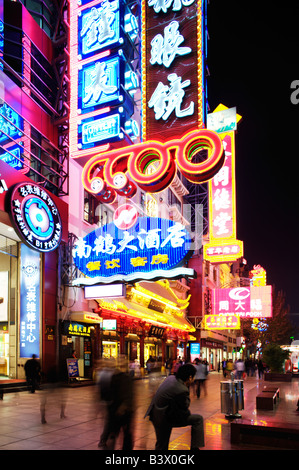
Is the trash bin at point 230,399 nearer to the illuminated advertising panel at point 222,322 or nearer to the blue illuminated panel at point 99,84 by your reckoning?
the blue illuminated panel at point 99,84

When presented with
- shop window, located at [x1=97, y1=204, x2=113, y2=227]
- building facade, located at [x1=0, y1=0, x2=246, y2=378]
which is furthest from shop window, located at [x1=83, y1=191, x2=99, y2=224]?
shop window, located at [x1=97, y1=204, x2=113, y2=227]

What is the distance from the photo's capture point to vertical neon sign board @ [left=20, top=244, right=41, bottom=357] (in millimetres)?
19234

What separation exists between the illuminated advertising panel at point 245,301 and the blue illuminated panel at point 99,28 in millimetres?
17978

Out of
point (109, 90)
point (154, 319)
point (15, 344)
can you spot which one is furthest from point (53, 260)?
point (154, 319)

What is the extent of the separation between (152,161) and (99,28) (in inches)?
232

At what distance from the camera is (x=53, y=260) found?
811 inches

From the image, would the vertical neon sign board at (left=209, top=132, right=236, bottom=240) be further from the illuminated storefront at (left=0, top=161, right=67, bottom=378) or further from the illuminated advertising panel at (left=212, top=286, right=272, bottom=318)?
the illuminated storefront at (left=0, top=161, right=67, bottom=378)

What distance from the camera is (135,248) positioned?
14977 mm

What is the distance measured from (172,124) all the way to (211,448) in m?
10.5

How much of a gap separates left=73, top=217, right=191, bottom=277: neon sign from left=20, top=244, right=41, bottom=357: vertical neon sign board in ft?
14.6

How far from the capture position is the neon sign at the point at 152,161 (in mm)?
13766

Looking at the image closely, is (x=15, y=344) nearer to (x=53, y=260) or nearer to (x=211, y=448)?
(x=53, y=260)

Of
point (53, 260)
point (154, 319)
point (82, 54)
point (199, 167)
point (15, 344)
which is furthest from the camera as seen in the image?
point (154, 319)

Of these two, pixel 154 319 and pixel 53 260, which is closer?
pixel 53 260
